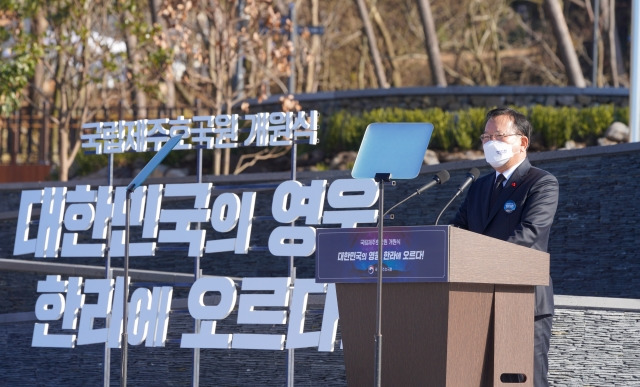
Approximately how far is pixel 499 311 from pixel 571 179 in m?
6.03

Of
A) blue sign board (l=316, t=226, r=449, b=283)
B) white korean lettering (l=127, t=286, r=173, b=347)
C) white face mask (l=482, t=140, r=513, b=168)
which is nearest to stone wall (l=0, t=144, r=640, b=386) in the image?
white korean lettering (l=127, t=286, r=173, b=347)

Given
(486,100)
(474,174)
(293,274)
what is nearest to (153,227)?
(293,274)

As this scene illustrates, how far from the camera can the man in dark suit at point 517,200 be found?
6.11 m

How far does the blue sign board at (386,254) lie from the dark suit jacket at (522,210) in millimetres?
704

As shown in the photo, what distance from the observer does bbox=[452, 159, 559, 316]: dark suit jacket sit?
19.9ft

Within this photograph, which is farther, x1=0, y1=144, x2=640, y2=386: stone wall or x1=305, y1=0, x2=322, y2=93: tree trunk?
x1=305, y1=0, x2=322, y2=93: tree trunk

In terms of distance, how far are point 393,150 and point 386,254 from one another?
739 mm

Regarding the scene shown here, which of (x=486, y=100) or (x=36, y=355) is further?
(x=486, y=100)

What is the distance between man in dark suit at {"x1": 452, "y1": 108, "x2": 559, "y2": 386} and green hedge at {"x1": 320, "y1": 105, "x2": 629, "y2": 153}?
8568mm

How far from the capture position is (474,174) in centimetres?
611

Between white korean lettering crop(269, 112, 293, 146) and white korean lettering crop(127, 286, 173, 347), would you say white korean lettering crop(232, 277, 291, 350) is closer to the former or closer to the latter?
white korean lettering crop(127, 286, 173, 347)

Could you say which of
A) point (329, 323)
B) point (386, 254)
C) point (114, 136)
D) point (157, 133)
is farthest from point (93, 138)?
point (386, 254)

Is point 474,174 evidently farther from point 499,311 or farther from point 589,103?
Answer: point 589,103

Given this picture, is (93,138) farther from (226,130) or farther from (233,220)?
(233,220)
